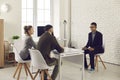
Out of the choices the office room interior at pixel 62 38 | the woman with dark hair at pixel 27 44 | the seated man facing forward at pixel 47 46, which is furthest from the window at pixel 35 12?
the seated man facing forward at pixel 47 46

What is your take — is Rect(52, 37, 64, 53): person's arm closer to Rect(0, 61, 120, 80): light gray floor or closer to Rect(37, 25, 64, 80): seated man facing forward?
Rect(37, 25, 64, 80): seated man facing forward

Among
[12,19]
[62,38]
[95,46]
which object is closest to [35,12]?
[12,19]

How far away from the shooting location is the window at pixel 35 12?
8195 mm

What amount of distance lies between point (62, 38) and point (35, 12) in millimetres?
1421

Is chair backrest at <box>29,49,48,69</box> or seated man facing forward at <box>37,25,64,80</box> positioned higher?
seated man facing forward at <box>37,25,64,80</box>

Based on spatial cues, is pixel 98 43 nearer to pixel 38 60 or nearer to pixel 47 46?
pixel 47 46

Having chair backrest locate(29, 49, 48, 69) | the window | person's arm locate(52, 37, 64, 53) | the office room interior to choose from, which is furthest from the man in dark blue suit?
the window

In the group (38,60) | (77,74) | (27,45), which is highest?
(27,45)

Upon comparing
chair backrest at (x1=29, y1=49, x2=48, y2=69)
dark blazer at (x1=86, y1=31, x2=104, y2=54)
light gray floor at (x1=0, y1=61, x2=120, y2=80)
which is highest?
dark blazer at (x1=86, y1=31, x2=104, y2=54)

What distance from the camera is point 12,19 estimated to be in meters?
7.32

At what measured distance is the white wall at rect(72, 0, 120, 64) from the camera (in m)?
6.93

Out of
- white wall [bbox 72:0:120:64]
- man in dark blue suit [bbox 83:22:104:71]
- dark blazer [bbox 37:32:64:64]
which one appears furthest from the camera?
white wall [bbox 72:0:120:64]

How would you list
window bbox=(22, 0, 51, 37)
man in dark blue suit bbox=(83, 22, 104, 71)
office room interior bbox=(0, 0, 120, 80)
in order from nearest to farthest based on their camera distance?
office room interior bbox=(0, 0, 120, 80), man in dark blue suit bbox=(83, 22, 104, 71), window bbox=(22, 0, 51, 37)

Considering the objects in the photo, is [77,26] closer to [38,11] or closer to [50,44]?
[38,11]
